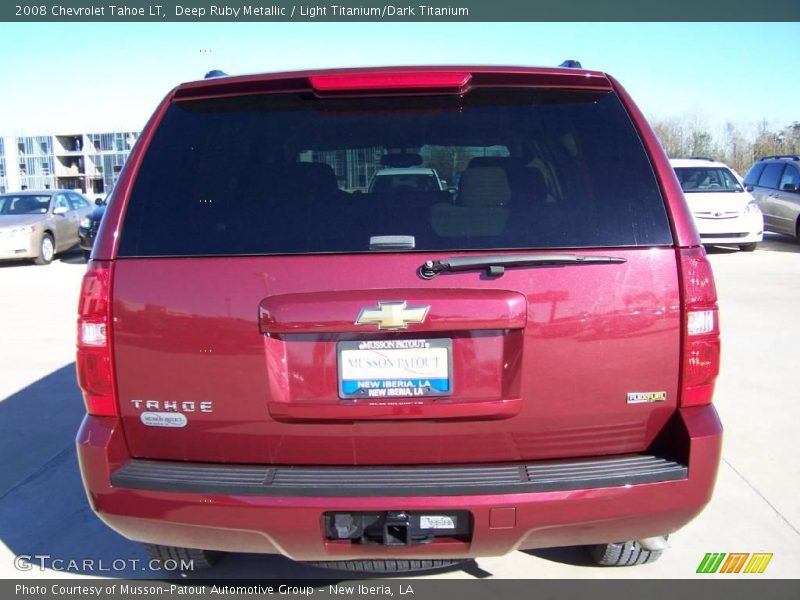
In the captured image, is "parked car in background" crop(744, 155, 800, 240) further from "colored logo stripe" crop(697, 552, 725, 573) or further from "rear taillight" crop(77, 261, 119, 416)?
"rear taillight" crop(77, 261, 119, 416)

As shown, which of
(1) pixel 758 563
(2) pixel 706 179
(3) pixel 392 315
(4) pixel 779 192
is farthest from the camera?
(4) pixel 779 192

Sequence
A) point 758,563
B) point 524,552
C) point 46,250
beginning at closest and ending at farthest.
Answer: point 758,563 → point 524,552 → point 46,250

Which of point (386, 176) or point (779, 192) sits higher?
point (386, 176)

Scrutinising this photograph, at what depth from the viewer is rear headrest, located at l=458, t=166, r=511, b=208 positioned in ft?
8.00

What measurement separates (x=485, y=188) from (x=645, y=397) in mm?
907

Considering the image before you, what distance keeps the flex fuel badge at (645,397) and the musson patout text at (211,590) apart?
53.3 inches

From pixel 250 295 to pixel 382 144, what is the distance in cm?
76

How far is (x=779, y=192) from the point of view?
15711 millimetres

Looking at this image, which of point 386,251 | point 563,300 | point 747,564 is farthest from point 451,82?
point 747,564

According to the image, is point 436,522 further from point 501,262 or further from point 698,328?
point 698,328

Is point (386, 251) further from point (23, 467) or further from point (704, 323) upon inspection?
point (23, 467)

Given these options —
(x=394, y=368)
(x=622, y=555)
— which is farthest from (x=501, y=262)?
(x=622, y=555)

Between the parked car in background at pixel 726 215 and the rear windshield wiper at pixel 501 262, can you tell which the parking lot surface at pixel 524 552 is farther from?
the parked car in background at pixel 726 215

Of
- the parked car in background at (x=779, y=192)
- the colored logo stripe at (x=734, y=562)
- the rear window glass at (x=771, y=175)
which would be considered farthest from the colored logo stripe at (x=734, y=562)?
the rear window glass at (x=771, y=175)
